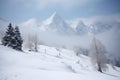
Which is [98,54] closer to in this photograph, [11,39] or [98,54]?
[98,54]

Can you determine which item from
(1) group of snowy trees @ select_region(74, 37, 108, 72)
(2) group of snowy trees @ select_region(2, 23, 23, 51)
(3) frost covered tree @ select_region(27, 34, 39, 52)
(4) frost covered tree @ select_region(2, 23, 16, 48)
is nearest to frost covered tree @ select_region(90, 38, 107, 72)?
(1) group of snowy trees @ select_region(74, 37, 108, 72)

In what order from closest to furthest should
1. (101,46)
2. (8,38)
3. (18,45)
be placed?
(101,46) → (8,38) → (18,45)

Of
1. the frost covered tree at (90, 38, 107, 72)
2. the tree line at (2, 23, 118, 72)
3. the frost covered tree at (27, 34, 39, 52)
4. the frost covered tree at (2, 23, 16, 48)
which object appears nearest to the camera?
the frost covered tree at (90, 38, 107, 72)

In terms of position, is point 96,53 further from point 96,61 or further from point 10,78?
point 10,78

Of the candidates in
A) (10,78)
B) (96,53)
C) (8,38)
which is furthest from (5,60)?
(96,53)

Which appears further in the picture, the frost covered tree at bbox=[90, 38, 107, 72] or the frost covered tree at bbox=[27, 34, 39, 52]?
the frost covered tree at bbox=[27, 34, 39, 52]

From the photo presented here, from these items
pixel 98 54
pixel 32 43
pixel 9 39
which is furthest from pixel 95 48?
pixel 32 43

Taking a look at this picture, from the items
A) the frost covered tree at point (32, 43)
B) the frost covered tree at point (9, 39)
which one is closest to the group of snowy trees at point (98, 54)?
the frost covered tree at point (9, 39)

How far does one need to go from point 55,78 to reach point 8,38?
97.8 feet

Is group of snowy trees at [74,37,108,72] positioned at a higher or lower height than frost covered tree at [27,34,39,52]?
lower

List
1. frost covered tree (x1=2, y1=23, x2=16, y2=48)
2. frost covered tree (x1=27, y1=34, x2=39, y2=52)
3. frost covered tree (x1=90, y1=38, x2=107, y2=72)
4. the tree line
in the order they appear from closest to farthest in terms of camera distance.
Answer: frost covered tree (x1=90, y1=38, x2=107, y2=72) → the tree line → frost covered tree (x1=2, y1=23, x2=16, y2=48) → frost covered tree (x1=27, y1=34, x2=39, y2=52)

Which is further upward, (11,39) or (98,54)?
(11,39)

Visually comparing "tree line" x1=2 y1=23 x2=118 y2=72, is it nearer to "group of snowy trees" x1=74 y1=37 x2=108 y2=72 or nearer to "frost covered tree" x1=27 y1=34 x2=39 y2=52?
"group of snowy trees" x1=74 y1=37 x2=108 y2=72

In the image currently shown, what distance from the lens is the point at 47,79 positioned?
11.9 metres
